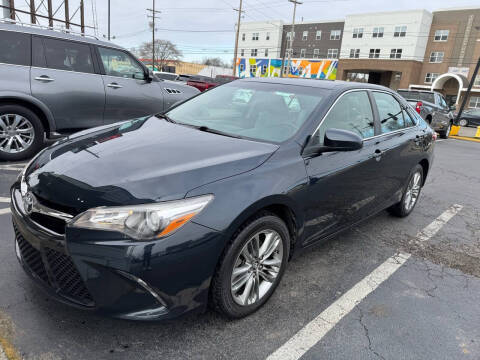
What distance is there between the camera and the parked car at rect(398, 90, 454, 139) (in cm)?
1335

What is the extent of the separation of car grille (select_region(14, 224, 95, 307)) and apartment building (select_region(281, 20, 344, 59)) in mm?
59650

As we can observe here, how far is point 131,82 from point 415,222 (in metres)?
5.00

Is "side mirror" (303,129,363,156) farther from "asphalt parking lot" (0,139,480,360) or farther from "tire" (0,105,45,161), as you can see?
"tire" (0,105,45,161)

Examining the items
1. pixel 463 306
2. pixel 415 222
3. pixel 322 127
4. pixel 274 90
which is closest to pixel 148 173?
pixel 322 127

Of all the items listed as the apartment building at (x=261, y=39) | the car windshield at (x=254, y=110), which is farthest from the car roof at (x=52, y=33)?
the apartment building at (x=261, y=39)

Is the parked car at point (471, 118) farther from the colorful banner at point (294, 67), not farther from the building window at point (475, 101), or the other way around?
the colorful banner at point (294, 67)

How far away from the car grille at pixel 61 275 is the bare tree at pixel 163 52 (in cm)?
7762

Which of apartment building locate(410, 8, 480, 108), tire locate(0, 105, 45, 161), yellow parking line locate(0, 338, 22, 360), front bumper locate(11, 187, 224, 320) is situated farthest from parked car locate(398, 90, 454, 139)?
apartment building locate(410, 8, 480, 108)

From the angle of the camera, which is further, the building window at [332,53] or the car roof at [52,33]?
the building window at [332,53]

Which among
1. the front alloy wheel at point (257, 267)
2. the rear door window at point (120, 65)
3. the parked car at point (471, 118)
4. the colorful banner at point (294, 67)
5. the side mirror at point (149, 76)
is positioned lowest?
the parked car at point (471, 118)

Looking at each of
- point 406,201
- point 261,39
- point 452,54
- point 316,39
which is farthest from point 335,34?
point 406,201

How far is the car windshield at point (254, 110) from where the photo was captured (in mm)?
3022

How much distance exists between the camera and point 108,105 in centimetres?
625

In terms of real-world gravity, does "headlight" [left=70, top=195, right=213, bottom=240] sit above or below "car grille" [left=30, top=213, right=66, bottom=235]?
above
